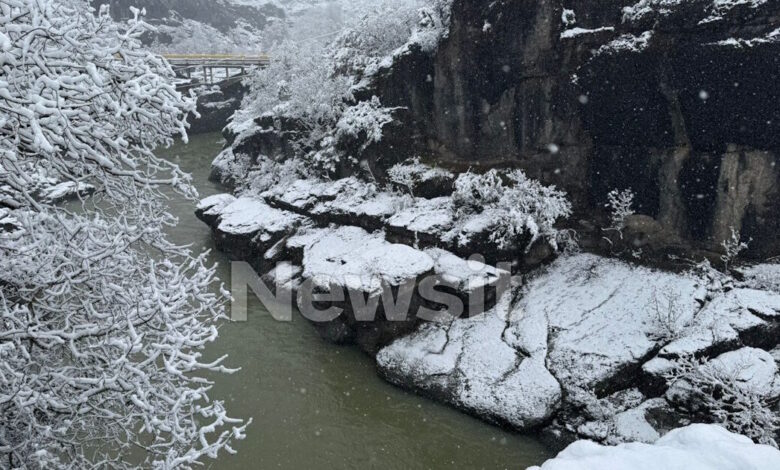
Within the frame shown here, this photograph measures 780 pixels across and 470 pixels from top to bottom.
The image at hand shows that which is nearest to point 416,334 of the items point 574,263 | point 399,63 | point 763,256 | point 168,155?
point 574,263

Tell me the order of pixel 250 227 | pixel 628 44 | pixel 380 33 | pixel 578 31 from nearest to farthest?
1. pixel 628 44
2. pixel 578 31
3. pixel 250 227
4. pixel 380 33

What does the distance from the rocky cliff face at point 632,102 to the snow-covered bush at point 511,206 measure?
0.73 meters

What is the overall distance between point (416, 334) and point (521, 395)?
3270 mm

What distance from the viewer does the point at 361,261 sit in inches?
544

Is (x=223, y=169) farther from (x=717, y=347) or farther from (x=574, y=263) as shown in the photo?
(x=717, y=347)

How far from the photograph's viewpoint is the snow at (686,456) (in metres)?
4.02

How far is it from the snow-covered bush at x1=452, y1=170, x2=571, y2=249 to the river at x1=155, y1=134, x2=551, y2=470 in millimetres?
5277

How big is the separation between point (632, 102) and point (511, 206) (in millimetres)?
4401

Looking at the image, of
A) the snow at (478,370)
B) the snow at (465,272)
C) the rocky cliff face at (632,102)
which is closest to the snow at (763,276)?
the rocky cliff face at (632,102)

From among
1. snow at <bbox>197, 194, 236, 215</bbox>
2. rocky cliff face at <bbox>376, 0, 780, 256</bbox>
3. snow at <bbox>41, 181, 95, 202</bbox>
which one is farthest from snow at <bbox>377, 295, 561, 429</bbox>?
snow at <bbox>197, 194, 236, 215</bbox>

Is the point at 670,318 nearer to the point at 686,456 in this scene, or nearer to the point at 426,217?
the point at 426,217

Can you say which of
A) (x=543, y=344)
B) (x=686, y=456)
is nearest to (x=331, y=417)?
(x=543, y=344)

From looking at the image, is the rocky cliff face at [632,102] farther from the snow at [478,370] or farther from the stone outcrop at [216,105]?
the stone outcrop at [216,105]

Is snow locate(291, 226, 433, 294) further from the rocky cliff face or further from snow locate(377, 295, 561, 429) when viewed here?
the rocky cliff face
